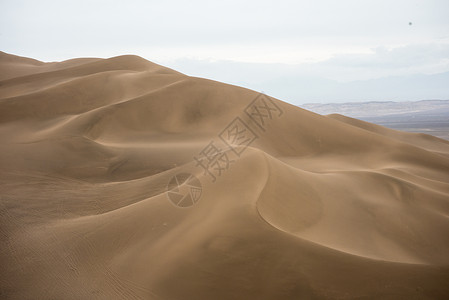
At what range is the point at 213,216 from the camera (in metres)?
5.63

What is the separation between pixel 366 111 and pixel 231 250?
112595 mm

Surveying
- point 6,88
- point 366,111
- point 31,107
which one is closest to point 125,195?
point 31,107

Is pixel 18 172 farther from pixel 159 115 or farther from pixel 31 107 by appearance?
pixel 31 107

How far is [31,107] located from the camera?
14.8 meters

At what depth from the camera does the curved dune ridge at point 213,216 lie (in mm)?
Result: 4730

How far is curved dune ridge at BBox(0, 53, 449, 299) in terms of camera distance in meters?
4.73
